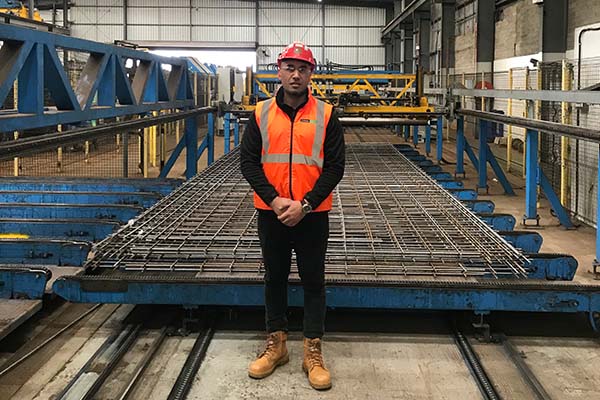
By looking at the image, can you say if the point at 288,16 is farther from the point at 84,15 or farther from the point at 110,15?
the point at 84,15

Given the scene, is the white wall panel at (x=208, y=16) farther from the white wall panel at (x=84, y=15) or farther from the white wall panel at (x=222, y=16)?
the white wall panel at (x=84, y=15)

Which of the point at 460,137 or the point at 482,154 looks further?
the point at 460,137

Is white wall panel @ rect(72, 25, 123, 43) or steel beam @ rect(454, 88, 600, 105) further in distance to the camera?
white wall panel @ rect(72, 25, 123, 43)

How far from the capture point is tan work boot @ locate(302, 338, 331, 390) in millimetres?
3164

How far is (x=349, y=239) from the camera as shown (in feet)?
15.0

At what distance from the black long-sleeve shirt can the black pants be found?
15cm

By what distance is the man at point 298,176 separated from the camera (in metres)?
3.12

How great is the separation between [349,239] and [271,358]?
1440 mm

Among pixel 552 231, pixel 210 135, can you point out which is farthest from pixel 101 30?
pixel 552 231

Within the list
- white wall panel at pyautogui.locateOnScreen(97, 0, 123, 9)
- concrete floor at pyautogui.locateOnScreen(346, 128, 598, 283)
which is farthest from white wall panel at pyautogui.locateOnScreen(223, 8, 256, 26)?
concrete floor at pyautogui.locateOnScreen(346, 128, 598, 283)

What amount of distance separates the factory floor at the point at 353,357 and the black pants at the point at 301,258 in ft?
1.09

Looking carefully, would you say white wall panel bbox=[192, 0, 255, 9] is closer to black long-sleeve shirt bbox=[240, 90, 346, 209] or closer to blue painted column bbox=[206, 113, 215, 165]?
blue painted column bbox=[206, 113, 215, 165]

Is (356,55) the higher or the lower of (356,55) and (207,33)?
the lower

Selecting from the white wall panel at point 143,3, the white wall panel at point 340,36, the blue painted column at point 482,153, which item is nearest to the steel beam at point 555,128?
the blue painted column at point 482,153
